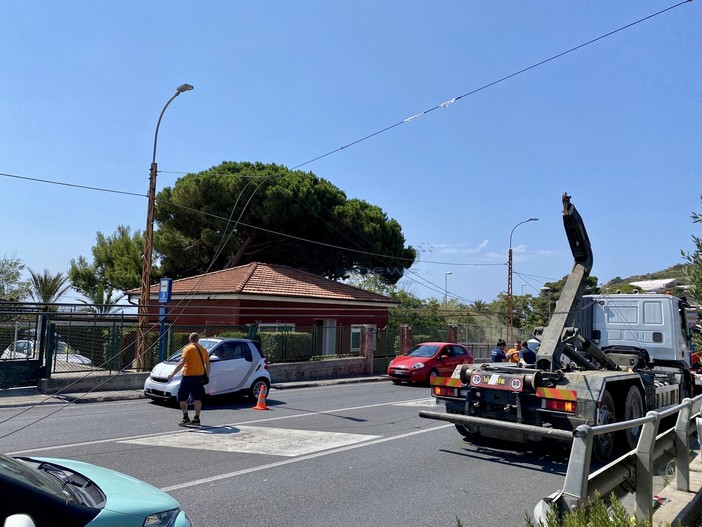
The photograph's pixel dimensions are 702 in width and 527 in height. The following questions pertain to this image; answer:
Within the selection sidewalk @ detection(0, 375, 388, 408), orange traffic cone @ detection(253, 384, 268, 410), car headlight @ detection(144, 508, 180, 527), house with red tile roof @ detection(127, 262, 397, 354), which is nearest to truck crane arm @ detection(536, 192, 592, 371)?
orange traffic cone @ detection(253, 384, 268, 410)

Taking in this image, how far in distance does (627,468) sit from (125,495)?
3.74m

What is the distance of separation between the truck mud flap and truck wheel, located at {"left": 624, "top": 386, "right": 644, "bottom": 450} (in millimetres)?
1264

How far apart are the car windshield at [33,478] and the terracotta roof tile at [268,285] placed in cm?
2220

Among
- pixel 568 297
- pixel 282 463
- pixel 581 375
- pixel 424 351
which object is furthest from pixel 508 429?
pixel 424 351

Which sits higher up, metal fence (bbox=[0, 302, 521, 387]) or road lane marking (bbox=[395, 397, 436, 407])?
metal fence (bbox=[0, 302, 521, 387])

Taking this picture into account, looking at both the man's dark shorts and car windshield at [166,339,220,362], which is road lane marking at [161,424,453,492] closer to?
the man's dark shorts

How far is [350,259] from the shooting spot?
38.4 meters

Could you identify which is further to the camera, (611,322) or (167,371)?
(167,371)

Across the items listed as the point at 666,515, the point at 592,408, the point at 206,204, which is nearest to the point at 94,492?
the point at 666,515

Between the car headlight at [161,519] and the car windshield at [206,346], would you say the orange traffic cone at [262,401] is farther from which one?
the car headlight at [161,519]

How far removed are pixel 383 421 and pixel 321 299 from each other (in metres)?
17.4

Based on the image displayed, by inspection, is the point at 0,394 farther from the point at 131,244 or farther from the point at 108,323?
the point at 131,244

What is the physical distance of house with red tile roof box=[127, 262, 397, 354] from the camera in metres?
25.7

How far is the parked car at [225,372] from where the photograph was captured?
1307 cm
